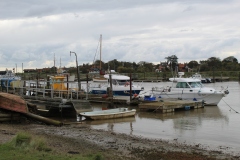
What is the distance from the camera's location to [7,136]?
14.8 metres

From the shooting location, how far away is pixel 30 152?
10.9 metres

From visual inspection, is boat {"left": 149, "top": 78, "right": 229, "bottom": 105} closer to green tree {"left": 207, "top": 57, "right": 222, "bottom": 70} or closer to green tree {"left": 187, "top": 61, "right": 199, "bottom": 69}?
green tree {"left": 207, "top": 57, "right": 222, "bottom": 70}

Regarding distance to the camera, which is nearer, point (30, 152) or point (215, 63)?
point (30, 152)

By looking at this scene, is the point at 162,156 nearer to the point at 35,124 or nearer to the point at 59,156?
the point at 59,156

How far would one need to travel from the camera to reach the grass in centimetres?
1032

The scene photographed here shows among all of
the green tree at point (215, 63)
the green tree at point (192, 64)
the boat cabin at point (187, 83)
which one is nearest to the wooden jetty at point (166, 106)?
the boat cabin at point (187, 83)

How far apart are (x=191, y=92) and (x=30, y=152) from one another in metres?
28.1

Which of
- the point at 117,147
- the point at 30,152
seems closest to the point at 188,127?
the point at 117,147

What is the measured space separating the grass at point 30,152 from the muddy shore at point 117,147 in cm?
75

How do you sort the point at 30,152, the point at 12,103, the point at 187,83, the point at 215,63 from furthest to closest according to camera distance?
the point at 215,63
the point at 187,83
the point at 12,103
the point at 30,152

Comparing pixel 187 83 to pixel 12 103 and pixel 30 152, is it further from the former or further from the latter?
pixel 30 152

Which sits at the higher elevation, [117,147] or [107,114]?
[107,114]

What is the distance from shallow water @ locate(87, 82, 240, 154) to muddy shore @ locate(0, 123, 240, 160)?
194 centimetres

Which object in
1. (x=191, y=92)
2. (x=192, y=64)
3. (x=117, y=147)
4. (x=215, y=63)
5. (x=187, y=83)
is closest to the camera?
(x=117, y=147)
